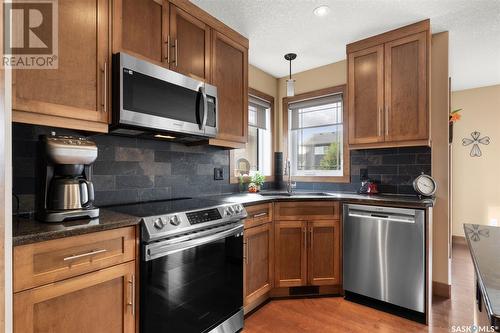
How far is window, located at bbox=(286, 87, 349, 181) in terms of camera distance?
10.6 feet

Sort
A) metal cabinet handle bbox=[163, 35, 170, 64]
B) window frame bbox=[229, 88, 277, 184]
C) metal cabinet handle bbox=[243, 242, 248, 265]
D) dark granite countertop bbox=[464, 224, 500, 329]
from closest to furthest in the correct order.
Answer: dark granite countertop bbox=[464, 224, 500, 329]
metal cabinet handle bbox=[163, 35, 170, 64]
metal cabinet handle bbox=[243, 242, 248, 265]
window frame bbox=[229, 88, 277, 184]

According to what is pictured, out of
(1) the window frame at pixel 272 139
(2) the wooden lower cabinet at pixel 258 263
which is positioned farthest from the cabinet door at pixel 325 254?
(1) the window frame at pixel 272 139

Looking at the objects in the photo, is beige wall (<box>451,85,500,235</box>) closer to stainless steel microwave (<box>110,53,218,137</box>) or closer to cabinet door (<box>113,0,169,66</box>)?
stainless steel microwave (<box>110,53,218,137</box>)

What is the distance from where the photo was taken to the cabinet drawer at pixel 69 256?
0.99 meters

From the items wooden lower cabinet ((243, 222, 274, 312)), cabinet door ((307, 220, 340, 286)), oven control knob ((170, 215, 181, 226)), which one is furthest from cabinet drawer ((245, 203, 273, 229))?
oven control knob ((170, 215, 181, 226))

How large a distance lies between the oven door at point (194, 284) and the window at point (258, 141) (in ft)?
4.30

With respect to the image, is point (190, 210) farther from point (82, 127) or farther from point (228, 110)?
point (228, 110)

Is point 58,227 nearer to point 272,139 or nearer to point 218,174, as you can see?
point 218,174

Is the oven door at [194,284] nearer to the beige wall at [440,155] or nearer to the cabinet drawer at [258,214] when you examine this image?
the cabinet drawer at [258,214]

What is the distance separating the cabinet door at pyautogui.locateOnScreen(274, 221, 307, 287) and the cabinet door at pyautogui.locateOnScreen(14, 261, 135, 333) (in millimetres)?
1381

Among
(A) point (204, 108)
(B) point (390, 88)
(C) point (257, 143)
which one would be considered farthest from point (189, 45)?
(B) point (390, 88)

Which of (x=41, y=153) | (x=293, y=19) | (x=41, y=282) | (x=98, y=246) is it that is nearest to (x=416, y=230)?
(x=293, y=19)

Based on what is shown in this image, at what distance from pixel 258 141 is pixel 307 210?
1382mm

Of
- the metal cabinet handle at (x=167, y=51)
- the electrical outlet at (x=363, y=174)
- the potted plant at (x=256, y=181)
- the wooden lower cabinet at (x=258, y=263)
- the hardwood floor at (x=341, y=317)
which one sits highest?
the metal cabinet handle at (x=167, y=51)
